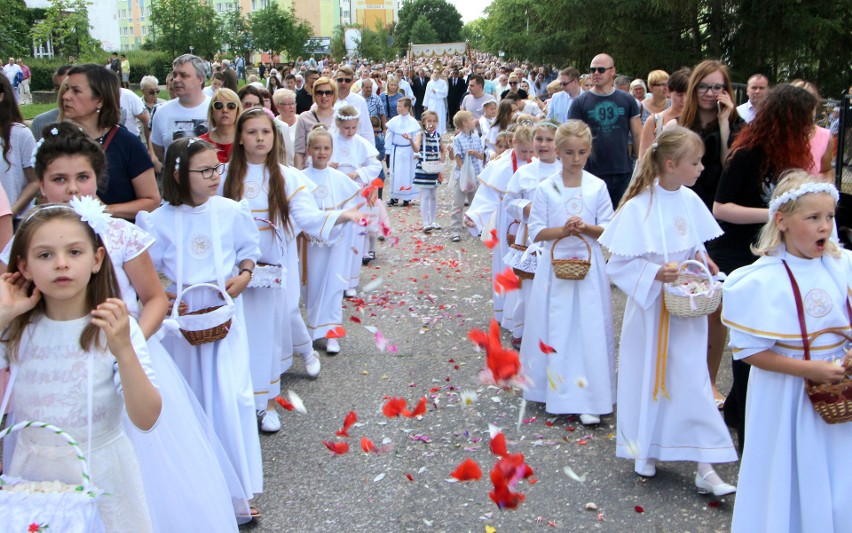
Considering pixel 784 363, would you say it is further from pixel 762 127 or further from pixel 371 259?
pixel 371 259

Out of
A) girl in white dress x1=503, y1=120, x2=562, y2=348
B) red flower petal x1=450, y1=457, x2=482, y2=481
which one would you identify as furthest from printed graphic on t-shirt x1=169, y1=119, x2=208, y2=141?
red flower petal x1=450, y1=457, x2=482, y2=481

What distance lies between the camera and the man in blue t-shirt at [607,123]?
9289 mm

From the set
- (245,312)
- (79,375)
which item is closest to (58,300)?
(79,375)

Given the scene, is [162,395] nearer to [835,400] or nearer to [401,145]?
[835,400]

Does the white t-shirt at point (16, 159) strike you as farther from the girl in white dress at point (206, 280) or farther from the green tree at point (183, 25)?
the green tree at point (183, 25)

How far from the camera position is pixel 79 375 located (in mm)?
3346

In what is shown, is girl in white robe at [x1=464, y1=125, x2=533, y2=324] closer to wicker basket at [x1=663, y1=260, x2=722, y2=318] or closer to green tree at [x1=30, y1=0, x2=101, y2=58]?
wicker basket at [x1=663, y1=260, x2=722, y2=318]

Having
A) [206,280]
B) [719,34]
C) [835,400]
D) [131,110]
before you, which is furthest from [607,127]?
[719,34]

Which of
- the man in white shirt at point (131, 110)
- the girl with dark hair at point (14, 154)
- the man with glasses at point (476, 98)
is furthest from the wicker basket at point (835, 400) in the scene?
the man with glasses at point (476, 98)

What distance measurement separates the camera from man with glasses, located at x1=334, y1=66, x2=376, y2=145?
11805 millimetres

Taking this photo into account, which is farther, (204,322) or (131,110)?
(131,110)

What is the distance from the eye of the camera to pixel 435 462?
5.82 metres

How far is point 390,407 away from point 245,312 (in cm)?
124

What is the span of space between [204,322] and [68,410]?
1567 millimetres
